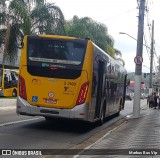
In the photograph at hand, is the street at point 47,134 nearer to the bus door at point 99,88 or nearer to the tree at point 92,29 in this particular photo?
the bus door at point 99,88

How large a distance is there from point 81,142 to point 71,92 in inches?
83.0

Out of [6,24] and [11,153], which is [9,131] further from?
[6,24]

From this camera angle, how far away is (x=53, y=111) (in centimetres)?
1584

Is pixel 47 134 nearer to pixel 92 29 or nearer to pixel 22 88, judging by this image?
pixel 22 88

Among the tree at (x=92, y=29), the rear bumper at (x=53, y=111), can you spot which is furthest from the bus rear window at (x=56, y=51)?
the tree at (x=92, y=29)

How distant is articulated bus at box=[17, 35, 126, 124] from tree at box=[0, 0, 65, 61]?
1943cm

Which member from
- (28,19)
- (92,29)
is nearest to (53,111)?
(28,19)

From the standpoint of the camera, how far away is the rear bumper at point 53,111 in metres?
15.6

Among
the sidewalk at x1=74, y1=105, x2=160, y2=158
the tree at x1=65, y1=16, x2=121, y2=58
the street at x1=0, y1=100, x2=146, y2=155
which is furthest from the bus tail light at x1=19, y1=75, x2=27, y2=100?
the tree at x1=65, y1=16, x2=121, y2=58

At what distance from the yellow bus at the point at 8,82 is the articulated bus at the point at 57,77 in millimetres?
24324

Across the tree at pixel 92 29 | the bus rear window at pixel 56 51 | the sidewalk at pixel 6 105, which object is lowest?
the sidewalk at pixel 6 105

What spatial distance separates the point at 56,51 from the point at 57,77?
0.93 meters

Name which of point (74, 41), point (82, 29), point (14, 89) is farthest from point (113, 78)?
point (82, 29)

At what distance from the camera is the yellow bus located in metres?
40.5
